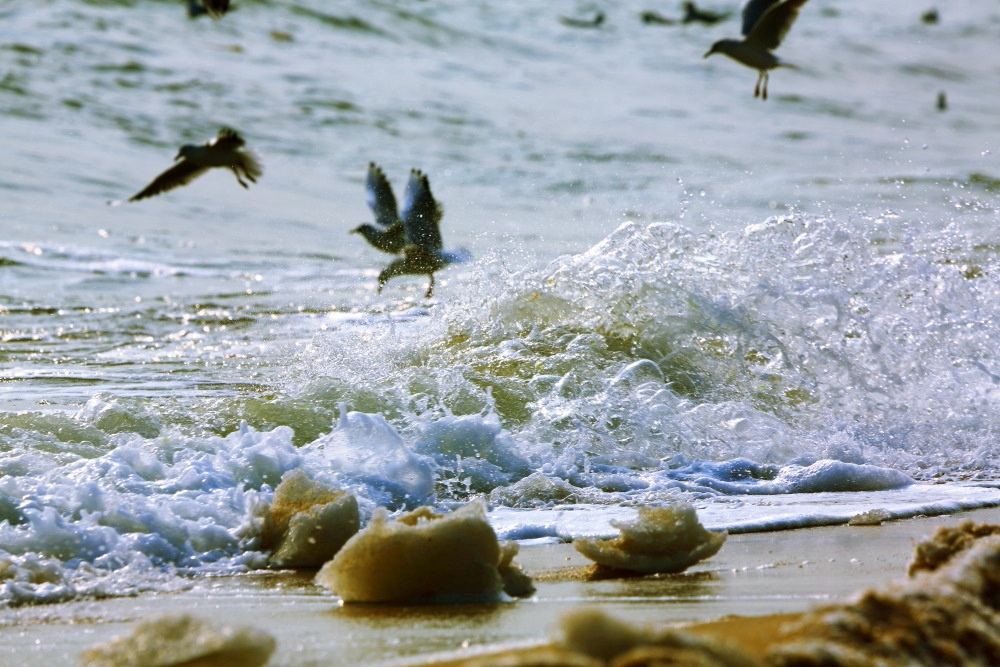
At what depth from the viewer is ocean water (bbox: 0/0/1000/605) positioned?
12.6 ft

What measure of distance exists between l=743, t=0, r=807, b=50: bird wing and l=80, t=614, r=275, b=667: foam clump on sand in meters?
5.41

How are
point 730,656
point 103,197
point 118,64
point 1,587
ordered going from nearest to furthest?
point 730,656
point 1,587
point 103,197
point 118,64

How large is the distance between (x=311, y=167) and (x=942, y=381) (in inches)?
436

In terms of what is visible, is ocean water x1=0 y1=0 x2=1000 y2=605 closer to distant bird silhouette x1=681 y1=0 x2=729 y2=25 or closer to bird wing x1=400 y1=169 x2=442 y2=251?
bird wing x1=400 y1=169 x2=442 y2=251

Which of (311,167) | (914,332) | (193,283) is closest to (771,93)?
(311,167)

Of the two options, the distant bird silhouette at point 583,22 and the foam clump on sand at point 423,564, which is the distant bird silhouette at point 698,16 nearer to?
the distant bird silhouette at point 583,22

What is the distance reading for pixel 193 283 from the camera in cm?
952

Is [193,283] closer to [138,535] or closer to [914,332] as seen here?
[914,332]

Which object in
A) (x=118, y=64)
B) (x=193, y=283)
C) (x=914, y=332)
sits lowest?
(x=193, y=283)

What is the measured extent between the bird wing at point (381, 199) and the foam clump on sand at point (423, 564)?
412cm

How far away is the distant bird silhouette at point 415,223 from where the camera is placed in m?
6.55

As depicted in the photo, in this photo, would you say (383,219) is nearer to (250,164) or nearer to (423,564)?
(250,164)

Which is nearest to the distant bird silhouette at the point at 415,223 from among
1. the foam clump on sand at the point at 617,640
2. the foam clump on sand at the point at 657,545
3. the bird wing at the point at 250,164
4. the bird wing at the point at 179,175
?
the bird wing at the point at 250,164

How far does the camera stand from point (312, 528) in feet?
10.7
